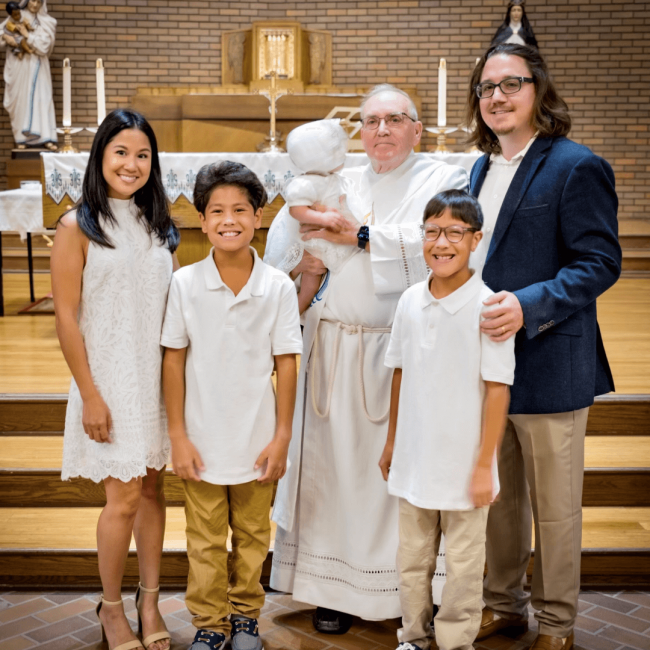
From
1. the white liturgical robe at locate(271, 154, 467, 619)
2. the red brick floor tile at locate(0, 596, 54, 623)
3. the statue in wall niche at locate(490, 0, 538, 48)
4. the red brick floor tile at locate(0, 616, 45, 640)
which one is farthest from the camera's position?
the statue in wall niche at locate(490, 0, 538, 48)

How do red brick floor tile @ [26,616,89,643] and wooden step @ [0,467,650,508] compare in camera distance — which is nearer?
red brick floor tile @ [26,616,89,643]

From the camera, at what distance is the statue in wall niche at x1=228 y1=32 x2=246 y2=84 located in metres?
9.69

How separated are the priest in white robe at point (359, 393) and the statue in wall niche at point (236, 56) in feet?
25.3

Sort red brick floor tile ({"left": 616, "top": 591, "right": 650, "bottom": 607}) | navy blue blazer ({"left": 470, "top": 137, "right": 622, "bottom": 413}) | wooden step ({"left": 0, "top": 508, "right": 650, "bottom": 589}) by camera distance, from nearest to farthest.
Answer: navy blue blazer ({"left": 470, "top": 137, "right": 622, "bottom": 413})
red brick floor tile ({"left": 616, "top": 591, "right": 650, "bottom": 607})
wooden step ({"left": 0, "top": 508, "right": 650, "bottom": 589})

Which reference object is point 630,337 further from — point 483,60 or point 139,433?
point 139,433

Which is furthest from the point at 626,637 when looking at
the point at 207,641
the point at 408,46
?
the point at 408,46

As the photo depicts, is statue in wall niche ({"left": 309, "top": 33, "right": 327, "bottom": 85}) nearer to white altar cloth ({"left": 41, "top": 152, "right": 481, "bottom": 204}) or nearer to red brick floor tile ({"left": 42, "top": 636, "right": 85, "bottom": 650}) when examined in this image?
white altar cloth ({"left": 41, "top": 152, "right": 481, "bottom": 204})

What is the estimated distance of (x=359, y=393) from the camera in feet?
8.32

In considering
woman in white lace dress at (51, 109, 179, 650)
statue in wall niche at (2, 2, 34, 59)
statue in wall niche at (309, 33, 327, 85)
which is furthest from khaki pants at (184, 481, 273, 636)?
statue in wall niche at (2, 2, 34, 59)

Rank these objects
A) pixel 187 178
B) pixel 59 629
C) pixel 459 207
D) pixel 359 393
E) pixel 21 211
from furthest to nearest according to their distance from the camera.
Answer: pixel 21 211, pixel 187 178, pixel 59 629, pixel 359 393, pixel 459 207

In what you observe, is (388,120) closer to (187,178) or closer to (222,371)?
(222,371)

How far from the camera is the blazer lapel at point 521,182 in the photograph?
2.27 metres

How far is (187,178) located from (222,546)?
250 centimetres

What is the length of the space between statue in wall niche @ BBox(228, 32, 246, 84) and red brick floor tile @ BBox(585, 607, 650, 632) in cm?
829
